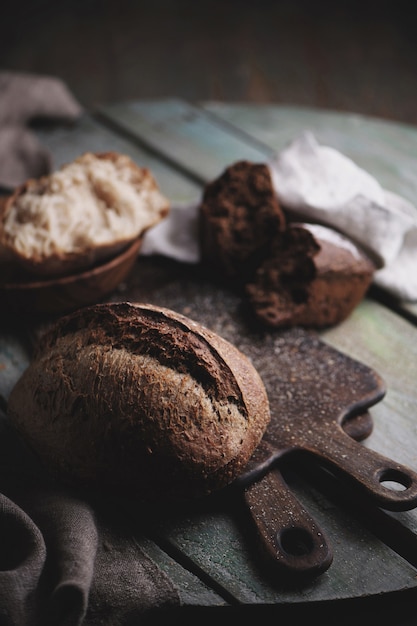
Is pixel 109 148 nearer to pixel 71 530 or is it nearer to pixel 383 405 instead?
pixel 383 405

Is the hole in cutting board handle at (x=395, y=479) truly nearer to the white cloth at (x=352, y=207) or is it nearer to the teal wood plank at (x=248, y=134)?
the white cloth at (x=352, y=207)

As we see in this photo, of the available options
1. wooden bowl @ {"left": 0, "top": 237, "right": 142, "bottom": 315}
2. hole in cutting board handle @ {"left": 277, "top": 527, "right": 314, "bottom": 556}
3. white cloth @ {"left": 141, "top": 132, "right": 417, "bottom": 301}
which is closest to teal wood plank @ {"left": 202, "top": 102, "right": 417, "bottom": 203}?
white cloth @ {"left": 141, "top": 132, "right": 417, "bottom": 301}

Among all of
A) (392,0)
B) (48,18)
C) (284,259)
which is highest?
(392,0)

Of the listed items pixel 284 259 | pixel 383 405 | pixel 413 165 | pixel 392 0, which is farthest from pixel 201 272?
pixel 392 0

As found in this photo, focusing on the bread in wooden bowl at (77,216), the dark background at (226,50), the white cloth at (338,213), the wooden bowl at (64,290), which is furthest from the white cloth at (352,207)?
the dark background at (226,50)

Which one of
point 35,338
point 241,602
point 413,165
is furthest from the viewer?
point 413,165

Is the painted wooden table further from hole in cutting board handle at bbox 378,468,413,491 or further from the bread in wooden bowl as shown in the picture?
the bread in wooden bowl

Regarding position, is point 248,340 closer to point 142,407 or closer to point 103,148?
point 142,407
